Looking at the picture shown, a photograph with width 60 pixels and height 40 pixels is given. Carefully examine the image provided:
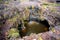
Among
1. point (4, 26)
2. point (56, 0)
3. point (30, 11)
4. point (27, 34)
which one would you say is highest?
point (56, 0)

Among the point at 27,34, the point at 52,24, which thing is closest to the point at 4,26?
the point at 27,34

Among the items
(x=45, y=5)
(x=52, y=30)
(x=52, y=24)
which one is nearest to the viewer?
(x=52, y=30)

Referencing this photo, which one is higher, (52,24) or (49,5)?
(49,5)

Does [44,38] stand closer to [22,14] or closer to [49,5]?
[22,14]

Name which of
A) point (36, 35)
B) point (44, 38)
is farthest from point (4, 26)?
point (44, 38)

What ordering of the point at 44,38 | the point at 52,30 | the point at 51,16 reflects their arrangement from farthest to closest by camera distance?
the point at 51,16 → the point at 52,30 → the point at 44,38

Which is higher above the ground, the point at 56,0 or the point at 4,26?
the point at 56,0

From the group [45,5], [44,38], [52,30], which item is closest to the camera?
[44,38]

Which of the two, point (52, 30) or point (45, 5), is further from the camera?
point (45, 5)

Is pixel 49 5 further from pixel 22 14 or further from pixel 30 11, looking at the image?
pixel 22 14
